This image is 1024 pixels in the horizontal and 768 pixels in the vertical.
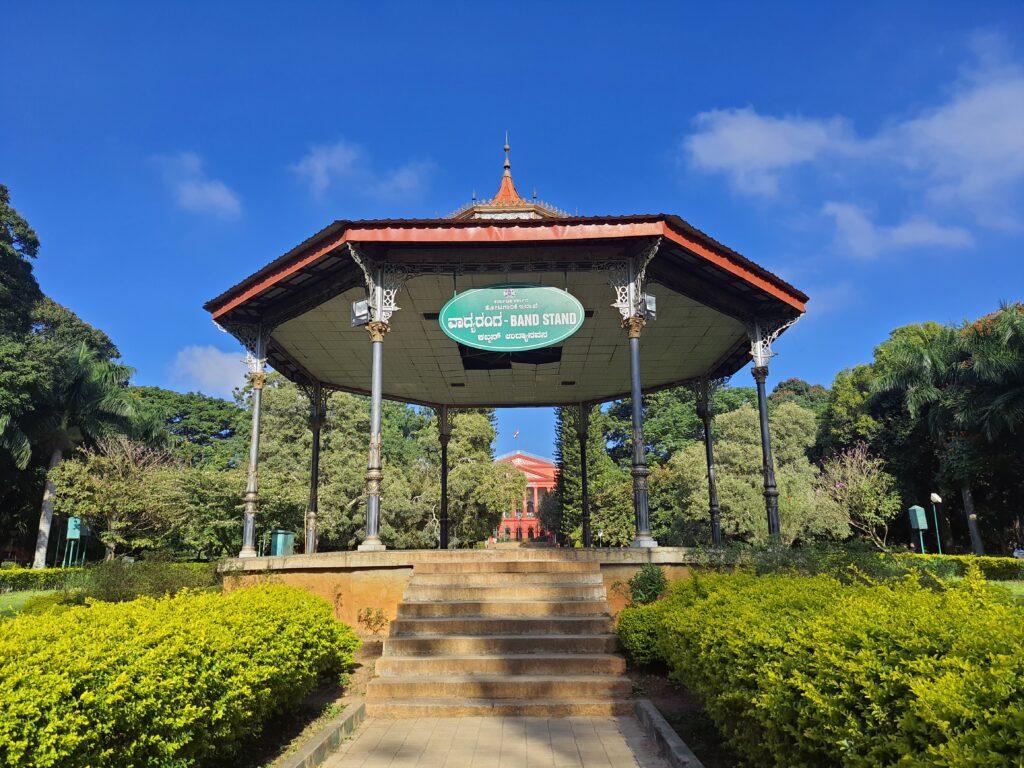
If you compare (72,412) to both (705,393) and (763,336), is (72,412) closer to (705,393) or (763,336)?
(705,393)

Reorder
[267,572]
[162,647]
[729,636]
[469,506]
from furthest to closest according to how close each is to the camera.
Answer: [469,506] → [267,572] → [729,636] → [162,647]

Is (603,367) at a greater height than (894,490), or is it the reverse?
(603,367)

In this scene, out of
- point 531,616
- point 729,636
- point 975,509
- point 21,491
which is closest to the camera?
point 729,636

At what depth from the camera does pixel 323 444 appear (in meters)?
35.1

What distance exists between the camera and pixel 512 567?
9016 mm

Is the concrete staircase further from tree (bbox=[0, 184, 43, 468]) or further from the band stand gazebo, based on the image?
tree (bbox=[0, 184, 43, 468])

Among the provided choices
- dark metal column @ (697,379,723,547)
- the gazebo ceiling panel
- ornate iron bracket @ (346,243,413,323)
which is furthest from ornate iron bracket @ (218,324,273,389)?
dark metal column @ (697,379,723,547)

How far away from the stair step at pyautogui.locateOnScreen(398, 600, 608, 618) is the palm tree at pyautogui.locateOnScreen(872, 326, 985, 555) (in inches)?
822

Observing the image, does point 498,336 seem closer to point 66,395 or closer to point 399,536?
point 399,536

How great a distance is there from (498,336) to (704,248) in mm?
3757

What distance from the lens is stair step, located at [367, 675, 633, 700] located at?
21.4 ft

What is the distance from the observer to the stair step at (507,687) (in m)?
6.51

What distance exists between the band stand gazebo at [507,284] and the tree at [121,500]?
1177cm

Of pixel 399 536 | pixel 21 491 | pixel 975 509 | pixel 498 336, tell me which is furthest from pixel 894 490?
pixel 21 491
